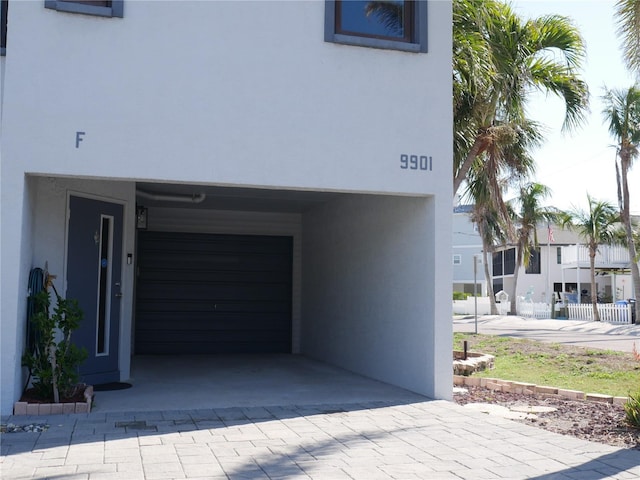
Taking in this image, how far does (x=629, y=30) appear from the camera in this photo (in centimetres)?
983

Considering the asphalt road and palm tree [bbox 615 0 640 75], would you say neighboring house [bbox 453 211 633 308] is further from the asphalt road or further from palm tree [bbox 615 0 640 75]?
palm tree [bbox 615 0 640 75]

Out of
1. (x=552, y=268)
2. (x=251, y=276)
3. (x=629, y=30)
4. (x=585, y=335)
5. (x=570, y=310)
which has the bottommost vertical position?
(x=585, y=335)

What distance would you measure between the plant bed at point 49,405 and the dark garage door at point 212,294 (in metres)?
6.14

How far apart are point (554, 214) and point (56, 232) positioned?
3322 cm

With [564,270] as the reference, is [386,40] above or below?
above

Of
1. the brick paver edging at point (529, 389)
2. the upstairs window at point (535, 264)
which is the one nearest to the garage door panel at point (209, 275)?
the brick paver edging at point (529, 389)

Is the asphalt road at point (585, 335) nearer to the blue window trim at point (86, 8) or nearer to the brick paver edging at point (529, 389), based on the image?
the brick paver edging at point (529, 389)

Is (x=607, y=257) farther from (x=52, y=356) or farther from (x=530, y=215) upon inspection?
(x=52, y=356)

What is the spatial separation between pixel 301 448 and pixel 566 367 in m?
8.24

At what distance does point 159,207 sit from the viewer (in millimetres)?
13883

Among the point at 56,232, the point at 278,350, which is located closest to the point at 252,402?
the point at 56,232

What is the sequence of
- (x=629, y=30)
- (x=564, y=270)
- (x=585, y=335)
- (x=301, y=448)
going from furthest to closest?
(x=564, y=270) → (x=585, y=335) → (x=629, y=30) → (x=301, y=448)

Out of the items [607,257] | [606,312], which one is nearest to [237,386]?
[606,312]

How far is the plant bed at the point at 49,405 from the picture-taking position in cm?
721
